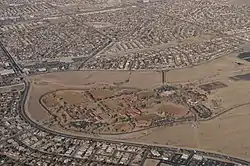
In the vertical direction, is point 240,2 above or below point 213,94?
below

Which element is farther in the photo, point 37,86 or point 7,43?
point 7,43

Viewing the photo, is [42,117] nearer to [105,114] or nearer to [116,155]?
[105,114]

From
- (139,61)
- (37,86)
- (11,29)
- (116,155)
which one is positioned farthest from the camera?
(11,29)

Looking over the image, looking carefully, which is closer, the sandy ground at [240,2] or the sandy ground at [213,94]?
the sandy ground at [213,94]

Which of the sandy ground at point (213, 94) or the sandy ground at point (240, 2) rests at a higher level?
the sandy ground at point (213, 94)

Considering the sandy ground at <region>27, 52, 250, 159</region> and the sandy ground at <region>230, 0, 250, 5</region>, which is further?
the sandy ground at <region>230, 0, 250, 5</region>

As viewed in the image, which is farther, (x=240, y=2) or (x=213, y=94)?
(x=240, y=2)

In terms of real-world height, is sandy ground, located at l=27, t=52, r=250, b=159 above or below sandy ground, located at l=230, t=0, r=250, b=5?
above

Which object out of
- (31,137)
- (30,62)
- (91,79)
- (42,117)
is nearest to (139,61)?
(91,79)
